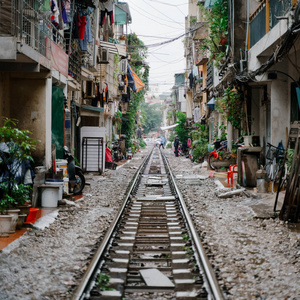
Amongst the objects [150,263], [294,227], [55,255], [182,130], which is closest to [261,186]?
[294,227]

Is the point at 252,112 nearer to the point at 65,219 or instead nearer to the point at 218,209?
the point at 218,209

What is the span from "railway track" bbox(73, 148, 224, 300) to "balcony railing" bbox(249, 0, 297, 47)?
560cm

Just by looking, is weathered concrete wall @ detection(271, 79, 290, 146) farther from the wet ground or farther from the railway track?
the railway track

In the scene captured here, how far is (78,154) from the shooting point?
24.0m

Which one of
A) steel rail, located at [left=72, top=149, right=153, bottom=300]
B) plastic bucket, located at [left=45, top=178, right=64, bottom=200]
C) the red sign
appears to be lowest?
steel rail, located at [left=72, top=149, right=153, bottom=300]

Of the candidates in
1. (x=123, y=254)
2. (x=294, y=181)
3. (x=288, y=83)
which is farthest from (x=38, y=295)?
(x=288, y=83)

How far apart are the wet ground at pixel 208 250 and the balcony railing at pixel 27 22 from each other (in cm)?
408

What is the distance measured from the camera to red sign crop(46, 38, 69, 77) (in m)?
12.7

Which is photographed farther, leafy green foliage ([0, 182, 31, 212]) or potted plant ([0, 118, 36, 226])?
potted plant ([0, 118, 36, 226])

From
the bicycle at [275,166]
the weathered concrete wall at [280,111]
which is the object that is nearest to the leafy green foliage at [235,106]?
the weathered concrete wall at [280,111]

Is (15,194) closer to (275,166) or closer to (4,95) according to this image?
(4,95)

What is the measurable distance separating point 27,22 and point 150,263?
8228mm

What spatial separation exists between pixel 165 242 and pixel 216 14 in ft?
52.7

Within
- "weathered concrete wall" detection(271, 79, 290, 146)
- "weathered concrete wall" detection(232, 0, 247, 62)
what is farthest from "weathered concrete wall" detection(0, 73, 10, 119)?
"weathered concrete wall" detection(232, 0, 247, 62)
